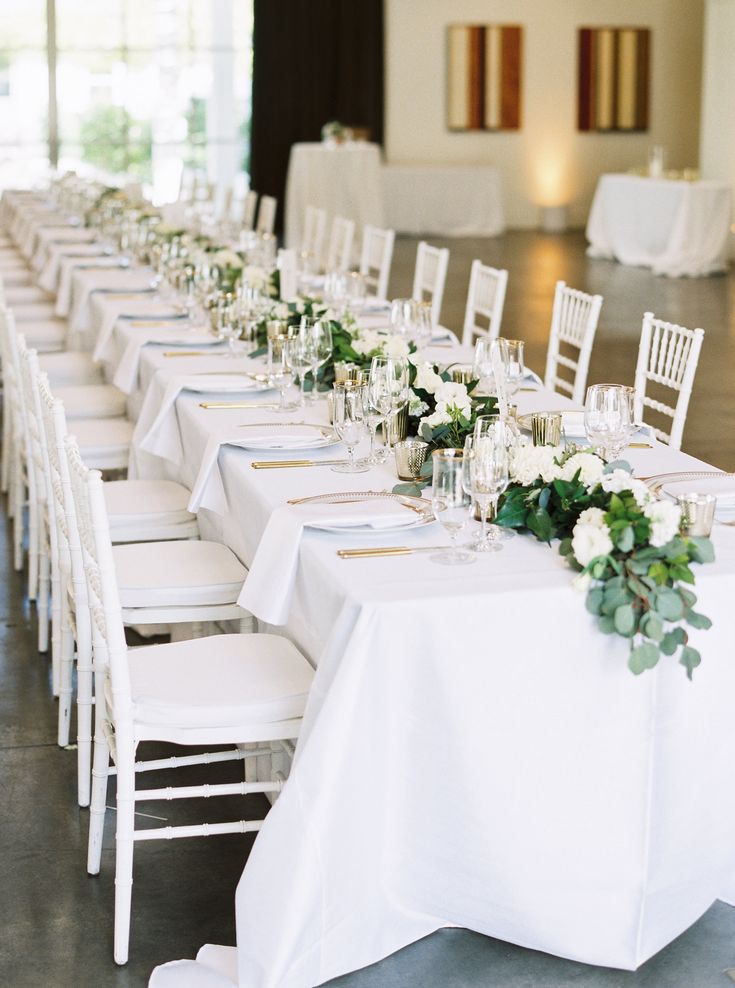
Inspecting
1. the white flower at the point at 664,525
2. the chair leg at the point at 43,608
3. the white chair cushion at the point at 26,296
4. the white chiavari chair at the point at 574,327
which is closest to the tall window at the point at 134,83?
the white chair cushion at the point at 26,296

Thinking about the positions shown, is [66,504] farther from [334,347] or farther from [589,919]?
[589,919]

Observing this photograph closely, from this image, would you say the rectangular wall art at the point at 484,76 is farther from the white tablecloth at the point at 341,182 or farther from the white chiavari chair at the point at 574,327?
the white chiavari chair at the point at 574,327

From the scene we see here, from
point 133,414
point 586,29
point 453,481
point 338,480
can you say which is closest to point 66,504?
point 338,480

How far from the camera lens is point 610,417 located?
9.66ft

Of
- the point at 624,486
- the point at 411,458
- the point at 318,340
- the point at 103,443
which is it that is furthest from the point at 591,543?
the point at 103,443

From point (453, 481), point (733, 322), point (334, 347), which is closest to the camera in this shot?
point (453, 481)

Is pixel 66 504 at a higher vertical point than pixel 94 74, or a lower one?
lower

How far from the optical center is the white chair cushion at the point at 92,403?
520 centimetres

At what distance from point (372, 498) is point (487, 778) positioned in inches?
25.5

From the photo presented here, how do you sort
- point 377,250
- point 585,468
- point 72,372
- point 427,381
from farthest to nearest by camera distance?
1. point 377,250
2. point 72,372
3. point 427,381
4. point 585,468

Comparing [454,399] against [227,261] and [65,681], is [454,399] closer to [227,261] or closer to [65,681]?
[65,681]

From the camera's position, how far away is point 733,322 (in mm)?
10164

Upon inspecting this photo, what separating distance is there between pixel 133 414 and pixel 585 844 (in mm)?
2919

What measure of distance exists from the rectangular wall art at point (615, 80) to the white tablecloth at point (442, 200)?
195 cm
